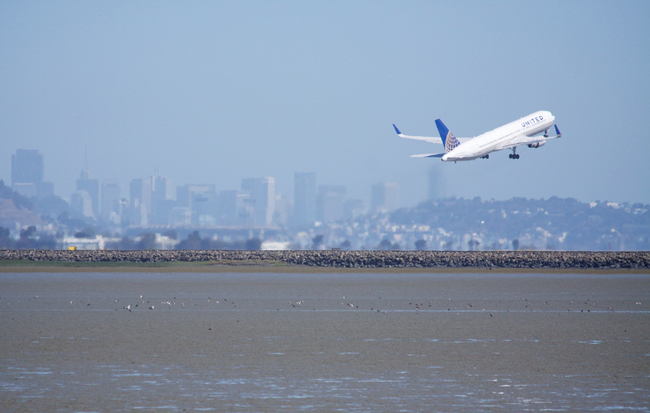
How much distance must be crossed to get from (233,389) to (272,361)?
15.6 ft

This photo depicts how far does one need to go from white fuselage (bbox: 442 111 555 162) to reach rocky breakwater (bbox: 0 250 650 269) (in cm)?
1236

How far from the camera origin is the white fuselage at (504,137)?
9044 centimetres

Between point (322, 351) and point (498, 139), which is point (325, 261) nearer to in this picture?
point (498, 139)

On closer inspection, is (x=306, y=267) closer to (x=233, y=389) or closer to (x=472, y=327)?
(x=472, y=327)

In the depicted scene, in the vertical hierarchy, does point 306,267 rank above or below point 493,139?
below

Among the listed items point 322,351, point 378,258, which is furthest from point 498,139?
point 322,351

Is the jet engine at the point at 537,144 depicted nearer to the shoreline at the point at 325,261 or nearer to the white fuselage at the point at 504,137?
the white fuselage at the point at 504,137

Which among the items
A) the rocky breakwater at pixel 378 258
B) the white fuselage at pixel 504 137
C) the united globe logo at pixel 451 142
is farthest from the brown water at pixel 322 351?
the united globe logo at pixel 451 142

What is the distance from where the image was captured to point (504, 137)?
93000 millimetres

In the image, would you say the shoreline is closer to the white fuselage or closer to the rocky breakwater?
the rocky breakwater

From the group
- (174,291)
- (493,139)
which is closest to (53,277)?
(174,291)

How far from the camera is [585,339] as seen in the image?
100ft

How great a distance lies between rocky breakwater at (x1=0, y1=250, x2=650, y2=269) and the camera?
93.6m

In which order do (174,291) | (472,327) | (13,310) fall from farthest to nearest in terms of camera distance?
(174,291)
(13,310)
(472,327)
